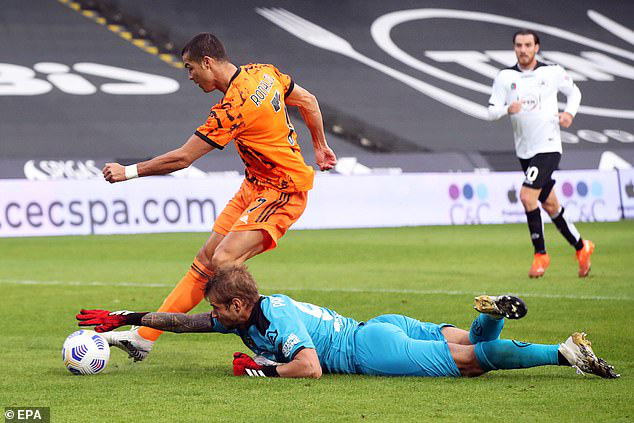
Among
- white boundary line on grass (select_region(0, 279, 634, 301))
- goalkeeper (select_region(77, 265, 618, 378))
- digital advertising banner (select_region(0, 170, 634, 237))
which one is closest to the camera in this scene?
goalkeeper (select_region(77, 265, 618, 378))

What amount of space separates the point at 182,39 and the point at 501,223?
11238 mm

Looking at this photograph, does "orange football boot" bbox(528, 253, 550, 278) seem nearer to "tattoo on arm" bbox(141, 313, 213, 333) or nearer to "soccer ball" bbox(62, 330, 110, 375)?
"tattoo on arm" bbox(141, 313, 213, 333)

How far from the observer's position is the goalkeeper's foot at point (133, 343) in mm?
6927

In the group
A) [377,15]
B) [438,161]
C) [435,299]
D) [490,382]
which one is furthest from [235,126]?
[377,15]

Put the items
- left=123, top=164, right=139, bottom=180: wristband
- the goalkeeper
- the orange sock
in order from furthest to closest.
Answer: the orange sock < left=123, top=164, right=139, bottom=180: wristband < the goalkeeper

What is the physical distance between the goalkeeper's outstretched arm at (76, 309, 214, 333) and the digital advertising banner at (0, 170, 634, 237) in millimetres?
12587

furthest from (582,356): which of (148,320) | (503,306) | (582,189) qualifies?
(582,189)

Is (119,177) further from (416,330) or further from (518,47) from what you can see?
(518,47)

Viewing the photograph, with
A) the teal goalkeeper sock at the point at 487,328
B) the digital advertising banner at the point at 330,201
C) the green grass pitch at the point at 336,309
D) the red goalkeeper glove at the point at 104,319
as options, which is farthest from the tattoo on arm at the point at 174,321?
the digital advertising banner at the point at 330,201

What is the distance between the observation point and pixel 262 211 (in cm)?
728

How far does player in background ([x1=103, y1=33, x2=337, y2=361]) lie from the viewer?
273 inches

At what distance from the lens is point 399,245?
16.7 meters

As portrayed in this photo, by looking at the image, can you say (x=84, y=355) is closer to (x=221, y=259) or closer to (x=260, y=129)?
(x=221, y=259)

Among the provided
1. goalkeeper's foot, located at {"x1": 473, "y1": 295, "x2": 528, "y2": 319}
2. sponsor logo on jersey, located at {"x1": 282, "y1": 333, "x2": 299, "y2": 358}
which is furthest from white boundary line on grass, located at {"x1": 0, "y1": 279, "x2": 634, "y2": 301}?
sponsor logo on jersey, located at {"x1": 282, "y1": 333, "x2": 299, "y2": 358}
